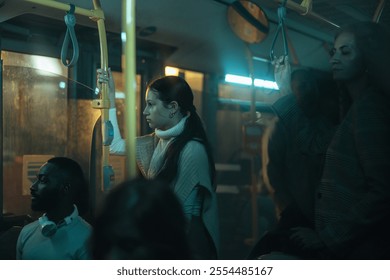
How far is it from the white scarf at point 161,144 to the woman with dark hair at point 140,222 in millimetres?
476

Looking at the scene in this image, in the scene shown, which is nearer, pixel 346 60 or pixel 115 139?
pixel 346 60

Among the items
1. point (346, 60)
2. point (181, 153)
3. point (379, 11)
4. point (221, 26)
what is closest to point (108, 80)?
point (181, 153)

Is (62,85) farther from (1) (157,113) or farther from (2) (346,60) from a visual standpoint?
(2) (346,60)

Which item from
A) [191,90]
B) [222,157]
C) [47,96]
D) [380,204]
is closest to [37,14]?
[47,96]

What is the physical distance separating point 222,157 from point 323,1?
2.20 feet

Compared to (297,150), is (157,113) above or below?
above

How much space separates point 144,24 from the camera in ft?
5.64

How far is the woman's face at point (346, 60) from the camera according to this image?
154 centimetres

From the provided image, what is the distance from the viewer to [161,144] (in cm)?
164

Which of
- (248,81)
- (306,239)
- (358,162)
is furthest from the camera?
(248,81)

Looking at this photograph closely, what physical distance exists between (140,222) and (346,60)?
34.8 inches

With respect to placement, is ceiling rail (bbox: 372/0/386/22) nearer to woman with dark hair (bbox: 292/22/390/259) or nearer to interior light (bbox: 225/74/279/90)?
woman with dark hair (bbox: 292/22/390/259)
